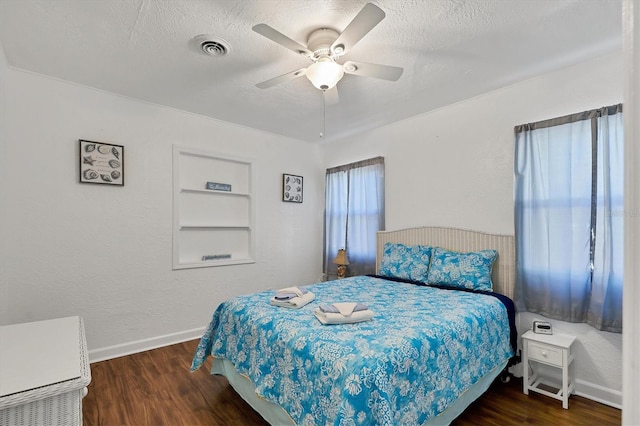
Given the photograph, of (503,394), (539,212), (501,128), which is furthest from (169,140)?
(503,394)

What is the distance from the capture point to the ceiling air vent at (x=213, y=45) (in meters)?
2.04

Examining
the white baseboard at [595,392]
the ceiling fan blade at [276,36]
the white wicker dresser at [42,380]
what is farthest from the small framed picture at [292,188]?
the white baseboard at [595,392]

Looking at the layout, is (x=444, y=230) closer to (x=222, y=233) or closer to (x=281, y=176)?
(x=281, y=176)

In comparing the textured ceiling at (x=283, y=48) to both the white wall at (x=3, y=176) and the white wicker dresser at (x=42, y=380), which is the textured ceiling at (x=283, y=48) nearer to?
the white wall at (x=3, y=176)

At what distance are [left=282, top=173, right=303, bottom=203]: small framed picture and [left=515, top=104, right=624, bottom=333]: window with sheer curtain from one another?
2.71 meters

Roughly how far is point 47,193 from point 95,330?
130 cm

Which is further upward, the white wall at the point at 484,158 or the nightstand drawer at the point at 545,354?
the white wall at the point at 484,158

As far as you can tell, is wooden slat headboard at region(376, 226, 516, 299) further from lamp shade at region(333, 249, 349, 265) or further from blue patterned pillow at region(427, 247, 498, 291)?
lamp shade at region(333, 249, 349, 265)

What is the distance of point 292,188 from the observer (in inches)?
172

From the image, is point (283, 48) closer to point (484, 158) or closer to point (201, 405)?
point (484, 158)

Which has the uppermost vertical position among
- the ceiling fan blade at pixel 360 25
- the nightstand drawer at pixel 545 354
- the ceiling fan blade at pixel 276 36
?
the ceiling fan blade at pixel 360 25

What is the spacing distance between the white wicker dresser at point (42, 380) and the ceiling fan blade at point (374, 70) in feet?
7.34

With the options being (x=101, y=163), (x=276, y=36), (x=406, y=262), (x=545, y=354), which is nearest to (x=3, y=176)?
(x=101, y=163)

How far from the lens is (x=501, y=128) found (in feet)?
Answer: 9.27
